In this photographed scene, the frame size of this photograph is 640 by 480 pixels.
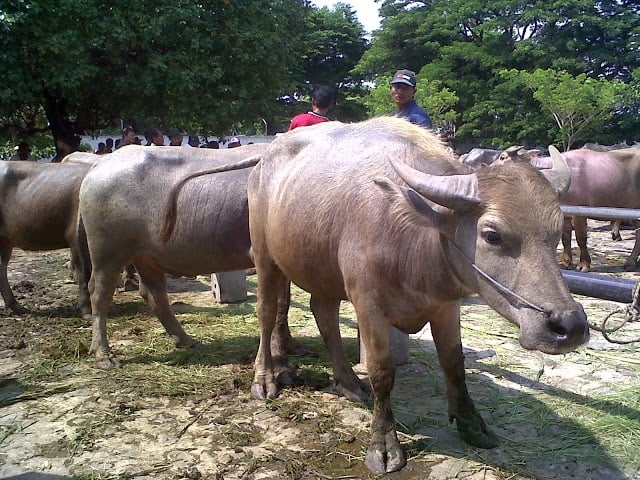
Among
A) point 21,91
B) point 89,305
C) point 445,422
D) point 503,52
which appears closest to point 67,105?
point 21,91

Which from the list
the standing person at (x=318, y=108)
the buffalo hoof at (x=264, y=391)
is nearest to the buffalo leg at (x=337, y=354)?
the buffalo hoof at (x=264, y=391)

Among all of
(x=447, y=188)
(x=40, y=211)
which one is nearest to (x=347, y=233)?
(x=447, y=188)

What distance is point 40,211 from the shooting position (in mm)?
6000

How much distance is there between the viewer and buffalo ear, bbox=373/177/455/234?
8.81ft

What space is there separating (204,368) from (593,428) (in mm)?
2831

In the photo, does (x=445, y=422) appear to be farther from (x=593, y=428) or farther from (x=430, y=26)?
(x=430, y=26)

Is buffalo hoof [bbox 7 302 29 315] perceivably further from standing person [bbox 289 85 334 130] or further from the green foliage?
the green foliage

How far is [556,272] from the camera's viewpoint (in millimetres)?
2436

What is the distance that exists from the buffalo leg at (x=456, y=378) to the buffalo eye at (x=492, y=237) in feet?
2.52

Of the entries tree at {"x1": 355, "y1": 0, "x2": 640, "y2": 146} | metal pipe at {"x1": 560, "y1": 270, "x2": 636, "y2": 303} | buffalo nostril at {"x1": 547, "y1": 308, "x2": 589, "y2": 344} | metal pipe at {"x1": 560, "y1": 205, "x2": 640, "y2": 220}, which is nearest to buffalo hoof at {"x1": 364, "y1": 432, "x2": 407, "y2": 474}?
buffalo nostril at {"x1": 547, "y1": 308, "x2": 589, "y2": 344}

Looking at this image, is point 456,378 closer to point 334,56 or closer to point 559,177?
point 559,177

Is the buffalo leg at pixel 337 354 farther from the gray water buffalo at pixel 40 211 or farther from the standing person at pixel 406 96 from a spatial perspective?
the gray water buffalo at pixel 40 211

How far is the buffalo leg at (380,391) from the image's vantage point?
9.96 feet

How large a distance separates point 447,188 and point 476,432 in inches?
60.1
